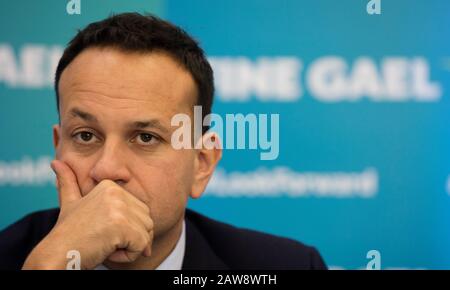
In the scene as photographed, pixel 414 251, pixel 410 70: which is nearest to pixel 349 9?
pixel 410 70

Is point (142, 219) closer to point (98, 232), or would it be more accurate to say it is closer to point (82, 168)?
point (98, 232)

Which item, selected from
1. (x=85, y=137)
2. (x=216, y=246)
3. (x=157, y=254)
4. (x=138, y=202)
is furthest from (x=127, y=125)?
(x=216, y=246)

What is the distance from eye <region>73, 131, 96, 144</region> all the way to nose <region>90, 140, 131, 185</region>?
0.06 metres

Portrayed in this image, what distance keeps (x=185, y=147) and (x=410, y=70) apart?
3.31ft

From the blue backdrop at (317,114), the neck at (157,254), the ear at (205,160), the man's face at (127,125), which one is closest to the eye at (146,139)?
the man's face at (127,125)

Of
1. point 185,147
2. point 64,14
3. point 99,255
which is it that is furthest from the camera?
point 64,14

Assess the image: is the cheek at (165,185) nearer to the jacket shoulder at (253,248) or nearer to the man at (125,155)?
the man at (125,155)

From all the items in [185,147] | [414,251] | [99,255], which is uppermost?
[185,147]

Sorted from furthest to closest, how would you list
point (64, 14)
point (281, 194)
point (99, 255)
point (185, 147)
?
1. point (281, 194)
2. point (64, 14)
3. point (185, 147)
4. point (99, 255)

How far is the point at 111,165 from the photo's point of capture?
1.50 meters

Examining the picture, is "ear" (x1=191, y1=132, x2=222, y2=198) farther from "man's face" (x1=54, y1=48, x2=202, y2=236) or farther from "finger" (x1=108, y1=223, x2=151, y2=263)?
"finger" (x1=108, y1=223, x2=151, y2=263)
